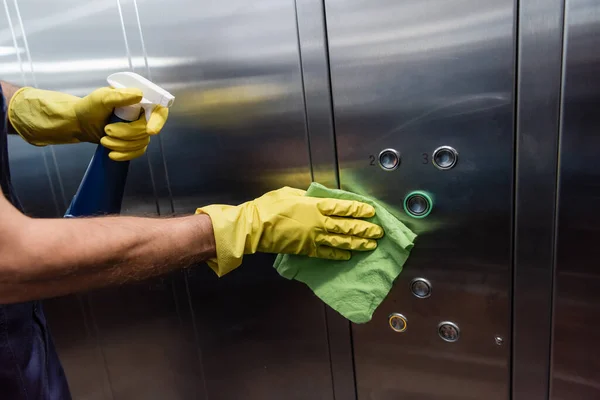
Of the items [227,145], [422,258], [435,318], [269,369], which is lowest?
[269,369]

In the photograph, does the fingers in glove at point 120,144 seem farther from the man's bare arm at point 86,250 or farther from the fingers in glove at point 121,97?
the man's bare arm at point 86,250

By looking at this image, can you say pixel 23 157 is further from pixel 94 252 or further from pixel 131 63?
pixel 94 252

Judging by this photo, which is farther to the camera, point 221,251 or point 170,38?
point 170,38

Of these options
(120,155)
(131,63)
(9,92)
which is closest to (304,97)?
(120,155)

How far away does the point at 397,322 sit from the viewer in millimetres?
864

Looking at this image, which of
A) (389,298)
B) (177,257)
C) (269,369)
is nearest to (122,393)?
(269,369)

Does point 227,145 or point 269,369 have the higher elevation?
point 227,145

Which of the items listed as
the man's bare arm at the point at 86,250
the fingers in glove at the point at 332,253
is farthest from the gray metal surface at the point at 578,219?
the man's bare arm at the point at 86,250

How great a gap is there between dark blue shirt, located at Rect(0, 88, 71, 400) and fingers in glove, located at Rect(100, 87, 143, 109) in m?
0.25

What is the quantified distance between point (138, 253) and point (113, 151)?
0.94ft

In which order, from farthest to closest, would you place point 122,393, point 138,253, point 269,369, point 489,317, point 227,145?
point 122,393, point 269,369, point 227,145, point 489,317, point 138,253

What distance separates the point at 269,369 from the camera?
1.06 m

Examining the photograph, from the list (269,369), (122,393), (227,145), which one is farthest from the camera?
(122,393)

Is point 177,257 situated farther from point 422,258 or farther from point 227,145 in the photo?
point 422,258
